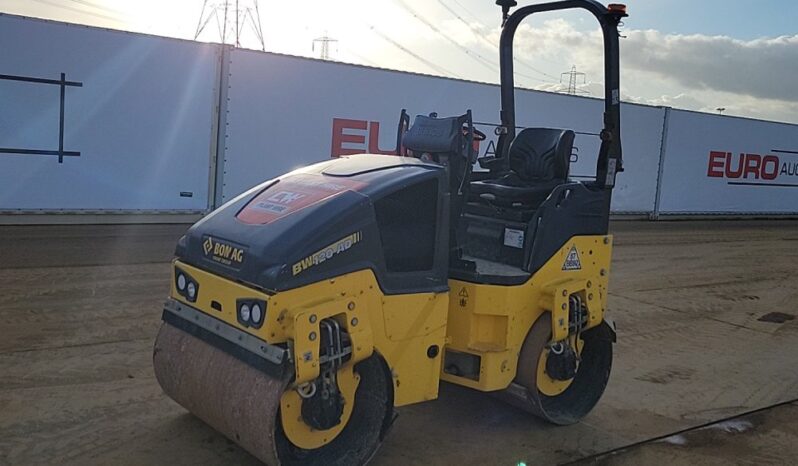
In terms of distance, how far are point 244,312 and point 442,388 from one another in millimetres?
2108

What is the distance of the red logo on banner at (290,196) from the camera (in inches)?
139

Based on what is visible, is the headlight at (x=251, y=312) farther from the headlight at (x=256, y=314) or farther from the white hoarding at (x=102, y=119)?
the white hoarding at (x=102, y=119)

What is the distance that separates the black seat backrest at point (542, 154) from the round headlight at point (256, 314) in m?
2.32

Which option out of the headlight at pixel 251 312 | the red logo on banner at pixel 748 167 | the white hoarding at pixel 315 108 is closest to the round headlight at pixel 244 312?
the headlight at pixel 251 312

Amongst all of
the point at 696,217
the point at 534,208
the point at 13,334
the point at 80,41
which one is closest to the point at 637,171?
the point at 696,217

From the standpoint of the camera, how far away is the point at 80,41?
10164 millimetres

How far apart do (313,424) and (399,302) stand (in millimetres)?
703

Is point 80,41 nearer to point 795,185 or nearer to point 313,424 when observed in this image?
point 313,424

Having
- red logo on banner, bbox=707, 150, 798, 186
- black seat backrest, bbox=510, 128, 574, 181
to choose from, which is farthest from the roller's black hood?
red logo on banner, bbox=707, 150, 798, 186

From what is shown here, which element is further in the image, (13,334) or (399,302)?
(13,334)

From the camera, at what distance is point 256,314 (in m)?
3.23

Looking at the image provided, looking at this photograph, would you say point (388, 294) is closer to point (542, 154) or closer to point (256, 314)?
point (256, 314)

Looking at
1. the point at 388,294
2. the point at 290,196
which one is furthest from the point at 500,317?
the point at 290,196

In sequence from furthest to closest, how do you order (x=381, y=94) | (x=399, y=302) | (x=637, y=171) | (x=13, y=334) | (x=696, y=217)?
(x=696, y=217) < (x=637, y=171) < (x=381, y=94) < (x=13, y=334) < (x=399, y=302)
